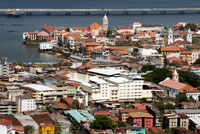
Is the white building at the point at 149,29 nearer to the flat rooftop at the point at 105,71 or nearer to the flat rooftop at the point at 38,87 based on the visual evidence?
the flat rooftop at the point at 105,71

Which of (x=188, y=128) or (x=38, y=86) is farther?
(x=38, y=86)

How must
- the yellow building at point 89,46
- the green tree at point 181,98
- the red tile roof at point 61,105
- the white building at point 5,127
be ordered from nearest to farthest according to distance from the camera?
the white building at point 5,127, the red tile roof at point 61,105, the green tree at point 181,98, the yellow building at point 89,46

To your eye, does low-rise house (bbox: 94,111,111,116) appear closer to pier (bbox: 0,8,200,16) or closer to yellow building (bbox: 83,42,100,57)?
yellow building (bbox: 83,42,100,57)

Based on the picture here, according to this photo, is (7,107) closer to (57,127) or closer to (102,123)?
(57,127)

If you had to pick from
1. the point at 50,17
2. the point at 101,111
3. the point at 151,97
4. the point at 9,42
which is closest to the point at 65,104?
the point at 101,111

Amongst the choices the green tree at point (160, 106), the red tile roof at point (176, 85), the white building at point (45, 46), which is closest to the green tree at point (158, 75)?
the red tile roof at point (176, 85)

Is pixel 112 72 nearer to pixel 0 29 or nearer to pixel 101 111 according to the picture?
pixel 101 111
